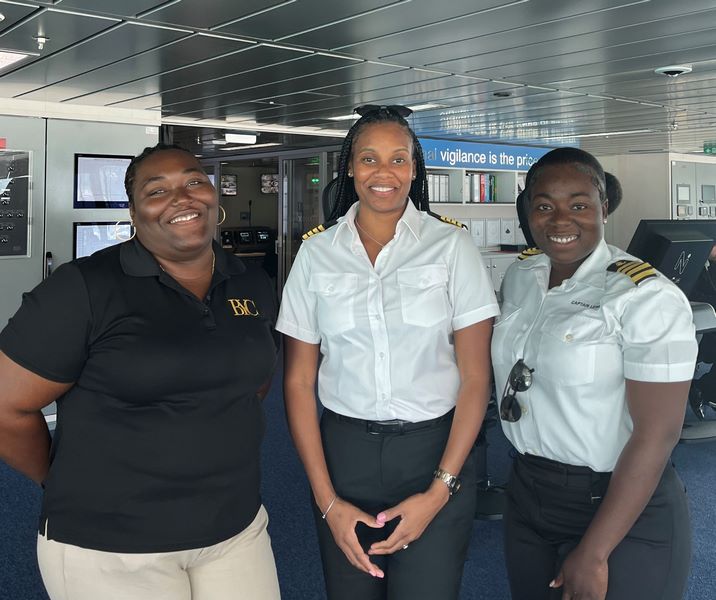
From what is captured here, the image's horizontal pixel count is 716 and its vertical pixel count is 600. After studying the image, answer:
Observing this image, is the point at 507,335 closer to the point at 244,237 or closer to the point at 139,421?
the point at 139,421

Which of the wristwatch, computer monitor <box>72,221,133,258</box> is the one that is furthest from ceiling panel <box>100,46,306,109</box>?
the wristwatch

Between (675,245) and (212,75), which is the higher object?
(212,75)

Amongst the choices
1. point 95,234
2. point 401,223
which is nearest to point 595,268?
point 401,223

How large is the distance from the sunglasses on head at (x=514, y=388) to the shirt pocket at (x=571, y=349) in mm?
30

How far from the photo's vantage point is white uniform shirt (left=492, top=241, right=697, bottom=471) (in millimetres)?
1481

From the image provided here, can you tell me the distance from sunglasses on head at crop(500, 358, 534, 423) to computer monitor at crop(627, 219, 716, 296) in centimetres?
224

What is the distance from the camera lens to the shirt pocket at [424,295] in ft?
5.62

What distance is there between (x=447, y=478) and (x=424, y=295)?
17.0 inches

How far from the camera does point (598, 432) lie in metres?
1.59

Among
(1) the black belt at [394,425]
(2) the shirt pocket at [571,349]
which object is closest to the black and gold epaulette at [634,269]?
(2) the shirt pocket at [571,349]

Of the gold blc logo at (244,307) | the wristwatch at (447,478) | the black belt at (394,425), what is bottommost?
the wristwatch at (447,478)

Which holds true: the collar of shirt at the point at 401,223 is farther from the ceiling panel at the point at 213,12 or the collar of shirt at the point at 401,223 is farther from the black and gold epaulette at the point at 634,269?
the ceiling panel at the point at 213,12

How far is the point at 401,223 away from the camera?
5.90 feet

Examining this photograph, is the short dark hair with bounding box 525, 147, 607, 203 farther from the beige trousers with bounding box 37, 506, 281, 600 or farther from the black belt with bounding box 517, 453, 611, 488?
the beige trousers with bounding box 37, 506, 281, 600
